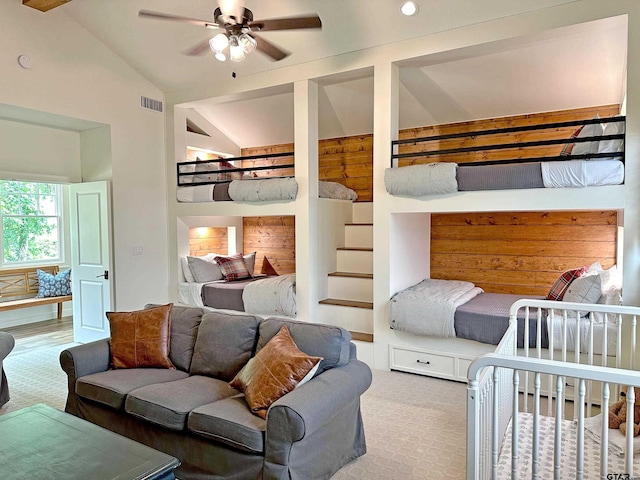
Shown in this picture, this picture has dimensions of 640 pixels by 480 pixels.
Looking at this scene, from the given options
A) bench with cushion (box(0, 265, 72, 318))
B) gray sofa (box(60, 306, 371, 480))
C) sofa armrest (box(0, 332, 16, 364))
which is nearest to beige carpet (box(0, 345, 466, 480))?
gray sofa (box(60, 306, 371, 480))

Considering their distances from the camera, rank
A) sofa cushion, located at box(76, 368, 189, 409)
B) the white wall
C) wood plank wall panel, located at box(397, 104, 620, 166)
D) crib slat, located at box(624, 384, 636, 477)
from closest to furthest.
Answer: crib slat, located at box(624, 384, 636, 477) → sofa cushion, located at box(76, 368, 189, 409) → the white wall → wood plank wall panel, located at box(397, 104, 620, 166)

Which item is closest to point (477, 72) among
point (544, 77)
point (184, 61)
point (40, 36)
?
point (544, 77)

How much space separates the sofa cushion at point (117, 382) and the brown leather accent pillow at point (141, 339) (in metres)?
0.06

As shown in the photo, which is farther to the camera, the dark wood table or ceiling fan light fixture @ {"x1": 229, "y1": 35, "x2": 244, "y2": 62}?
ceiling fan light fixture @ {"x1": 229, "y1": 35, "x2": 244, "y2": 62}

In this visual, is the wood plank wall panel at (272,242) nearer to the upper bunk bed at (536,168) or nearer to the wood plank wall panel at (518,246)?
the wood plank wall panel at (518,246)

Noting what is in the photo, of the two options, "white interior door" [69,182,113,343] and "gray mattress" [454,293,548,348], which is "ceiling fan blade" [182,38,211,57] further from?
"gray mattress" [454,293,548,348]

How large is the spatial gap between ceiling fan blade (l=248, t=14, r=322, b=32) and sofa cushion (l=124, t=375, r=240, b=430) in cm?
237

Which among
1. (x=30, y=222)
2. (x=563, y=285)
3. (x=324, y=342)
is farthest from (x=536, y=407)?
(x=30, y=222)

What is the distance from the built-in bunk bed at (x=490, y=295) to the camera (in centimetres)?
330

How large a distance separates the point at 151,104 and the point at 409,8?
3.45 metres

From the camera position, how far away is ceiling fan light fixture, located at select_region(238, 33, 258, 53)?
301 cm

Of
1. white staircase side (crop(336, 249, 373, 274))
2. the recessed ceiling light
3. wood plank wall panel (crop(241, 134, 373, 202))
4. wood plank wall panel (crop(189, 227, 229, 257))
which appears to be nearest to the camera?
the recessed ceiling light

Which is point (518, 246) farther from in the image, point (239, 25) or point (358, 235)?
point (239, 25)

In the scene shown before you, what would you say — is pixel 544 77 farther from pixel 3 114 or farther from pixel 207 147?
pixel 3 114
